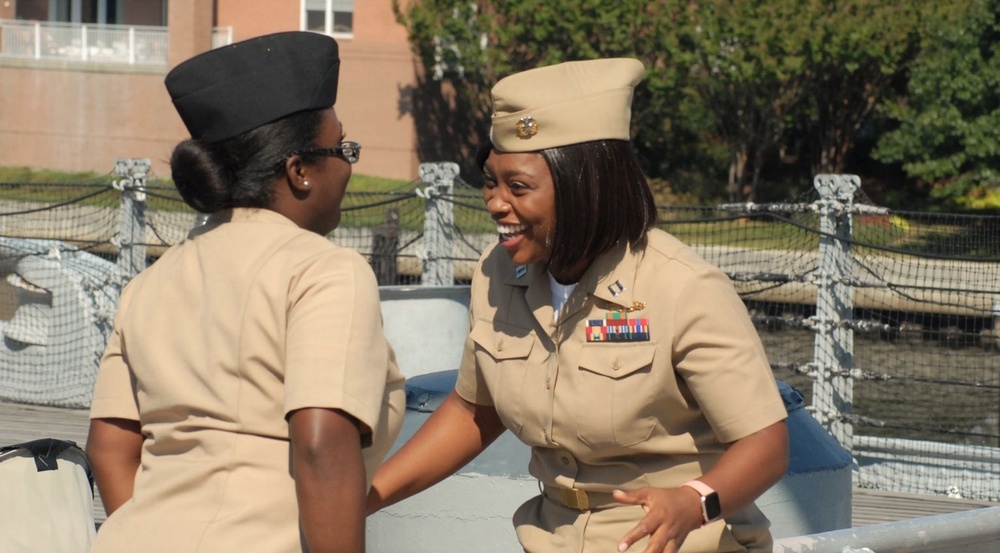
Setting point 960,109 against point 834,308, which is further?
point 960,109

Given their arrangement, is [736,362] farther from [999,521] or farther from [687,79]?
[687,79]

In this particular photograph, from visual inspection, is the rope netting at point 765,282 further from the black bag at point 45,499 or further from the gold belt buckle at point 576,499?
the gold belt buckle at point 576,499

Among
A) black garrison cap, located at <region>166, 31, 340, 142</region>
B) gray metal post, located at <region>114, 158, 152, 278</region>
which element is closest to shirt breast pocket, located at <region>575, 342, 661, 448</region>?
black garrison cap, located at <region>166, 31, 340, 142</region>

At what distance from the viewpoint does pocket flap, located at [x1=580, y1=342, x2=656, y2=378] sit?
260cm

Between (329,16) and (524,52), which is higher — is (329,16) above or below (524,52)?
above

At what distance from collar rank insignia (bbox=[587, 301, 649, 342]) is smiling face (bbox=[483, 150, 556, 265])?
169mm

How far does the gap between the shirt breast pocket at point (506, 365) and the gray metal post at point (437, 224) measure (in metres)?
6.49

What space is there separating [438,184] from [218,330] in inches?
280

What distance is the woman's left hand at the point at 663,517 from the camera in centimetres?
241

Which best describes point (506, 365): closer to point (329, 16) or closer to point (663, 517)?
point (663, 517)

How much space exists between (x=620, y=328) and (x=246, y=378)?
0.75 m

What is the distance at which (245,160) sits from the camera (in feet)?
7.86

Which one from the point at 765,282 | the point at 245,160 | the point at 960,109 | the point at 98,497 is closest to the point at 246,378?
the point at 245,160

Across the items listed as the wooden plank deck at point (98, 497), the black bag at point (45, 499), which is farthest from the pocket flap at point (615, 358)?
the wooden plank deck at point (98, 497)
